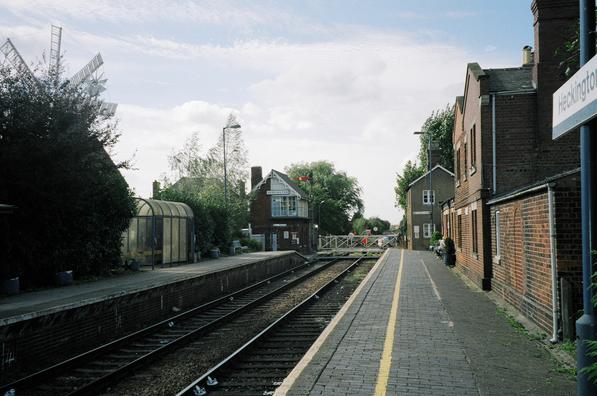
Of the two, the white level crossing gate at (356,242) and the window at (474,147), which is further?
the white level crossing gate at (356,242)

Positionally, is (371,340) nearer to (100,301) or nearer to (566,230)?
(566,230)

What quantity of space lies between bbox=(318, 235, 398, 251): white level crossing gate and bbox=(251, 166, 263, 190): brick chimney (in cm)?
1035

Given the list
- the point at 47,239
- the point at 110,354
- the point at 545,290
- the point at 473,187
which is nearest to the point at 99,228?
the point at 47,239

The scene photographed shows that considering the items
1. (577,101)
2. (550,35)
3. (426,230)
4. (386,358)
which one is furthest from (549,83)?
(426,230)

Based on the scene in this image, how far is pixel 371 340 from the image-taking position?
9.02 meters

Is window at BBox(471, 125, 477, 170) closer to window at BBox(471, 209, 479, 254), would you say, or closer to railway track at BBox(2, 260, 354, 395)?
window at BBox(471, 209, 479, 254)

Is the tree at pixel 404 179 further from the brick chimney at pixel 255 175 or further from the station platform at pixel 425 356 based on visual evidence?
the station platform at pixel 425 356

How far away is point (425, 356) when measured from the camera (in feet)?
25.7

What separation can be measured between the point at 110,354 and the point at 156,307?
4.58 metres

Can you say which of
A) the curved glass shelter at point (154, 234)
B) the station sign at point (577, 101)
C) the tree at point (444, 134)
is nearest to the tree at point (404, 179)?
the tree at point (444, 134)

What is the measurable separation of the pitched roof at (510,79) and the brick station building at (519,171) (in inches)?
1.2

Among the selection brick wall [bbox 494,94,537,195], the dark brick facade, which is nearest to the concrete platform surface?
the dark brick facade

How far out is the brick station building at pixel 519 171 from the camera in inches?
384

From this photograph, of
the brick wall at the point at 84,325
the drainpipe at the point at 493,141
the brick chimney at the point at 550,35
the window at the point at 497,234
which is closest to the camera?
the brick wall at the point at 84,325
